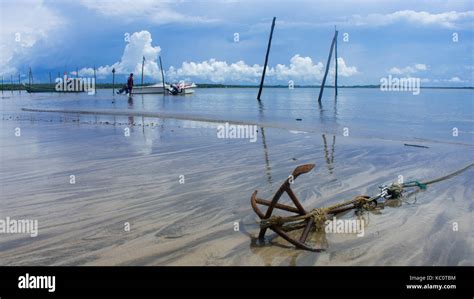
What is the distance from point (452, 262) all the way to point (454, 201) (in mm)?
2722

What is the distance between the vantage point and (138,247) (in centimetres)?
492

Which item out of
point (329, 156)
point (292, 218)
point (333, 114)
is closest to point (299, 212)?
point (292, 218)

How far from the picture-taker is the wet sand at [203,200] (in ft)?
15.7

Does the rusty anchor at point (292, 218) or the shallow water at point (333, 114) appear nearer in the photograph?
the rusty anchor at point (292, 218)

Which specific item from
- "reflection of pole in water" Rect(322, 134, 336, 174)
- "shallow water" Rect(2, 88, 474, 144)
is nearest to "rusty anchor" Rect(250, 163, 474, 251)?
"reflection of pole in water" Rect(322, 134, 336, 174)

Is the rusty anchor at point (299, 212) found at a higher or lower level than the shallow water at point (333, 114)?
lower

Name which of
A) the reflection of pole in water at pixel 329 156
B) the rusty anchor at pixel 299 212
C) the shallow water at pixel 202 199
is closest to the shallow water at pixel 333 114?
the reflection of pole in water at pixel 329 156

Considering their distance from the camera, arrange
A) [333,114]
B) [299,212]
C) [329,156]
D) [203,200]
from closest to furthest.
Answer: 1. [299,212]
2. [203,200]
3. [329,156]
4. [333,114]

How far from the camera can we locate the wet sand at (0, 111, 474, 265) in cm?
478

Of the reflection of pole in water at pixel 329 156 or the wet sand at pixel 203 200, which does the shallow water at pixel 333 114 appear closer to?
the reflection of pole in water at pixel 329 156

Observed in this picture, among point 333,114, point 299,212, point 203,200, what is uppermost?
point 333,114

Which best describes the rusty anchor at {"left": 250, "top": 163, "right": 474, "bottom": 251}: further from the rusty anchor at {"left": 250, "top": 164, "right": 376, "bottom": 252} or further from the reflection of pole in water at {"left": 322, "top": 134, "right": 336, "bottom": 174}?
the reflection of pole in water at {"left": 322, "top": 134, "right": 336, "bottom": 174}

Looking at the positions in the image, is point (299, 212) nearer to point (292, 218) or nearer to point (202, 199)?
point (292, 218)

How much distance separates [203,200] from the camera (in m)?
6.85
